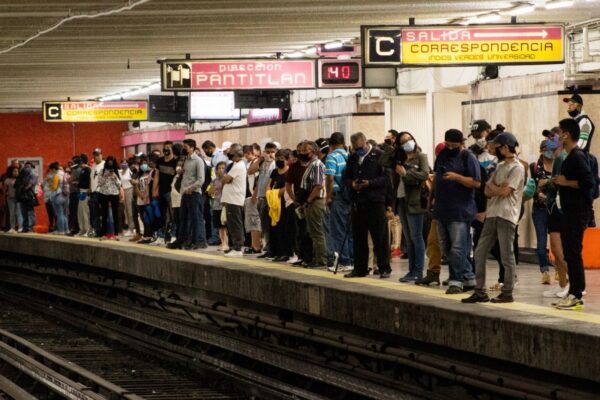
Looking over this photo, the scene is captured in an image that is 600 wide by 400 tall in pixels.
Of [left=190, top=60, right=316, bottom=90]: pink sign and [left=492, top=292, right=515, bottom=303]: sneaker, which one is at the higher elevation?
[left=190, top=60, right=316, bottom=90]: pink sign

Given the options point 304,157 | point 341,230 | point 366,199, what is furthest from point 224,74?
point 366,199

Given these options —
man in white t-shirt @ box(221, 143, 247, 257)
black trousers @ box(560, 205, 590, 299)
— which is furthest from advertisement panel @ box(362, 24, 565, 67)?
black trousers @ box(560, 205, 590, 299)

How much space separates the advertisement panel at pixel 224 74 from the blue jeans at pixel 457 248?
8.63 metres

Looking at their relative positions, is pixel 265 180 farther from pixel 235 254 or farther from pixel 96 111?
pixel 96 111

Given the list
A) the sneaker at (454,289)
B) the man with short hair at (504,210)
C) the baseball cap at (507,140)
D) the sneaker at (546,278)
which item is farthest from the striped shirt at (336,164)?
the baseball cap at (507,140)

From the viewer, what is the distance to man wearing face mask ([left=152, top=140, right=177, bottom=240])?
23.5 meters

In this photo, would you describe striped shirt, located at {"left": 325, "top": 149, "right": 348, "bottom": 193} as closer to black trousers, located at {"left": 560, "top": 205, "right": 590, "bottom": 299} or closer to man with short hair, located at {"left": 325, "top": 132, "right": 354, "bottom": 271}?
man with short hair, located at {"left": 325, "top": 132, "right": 354, "bottom": 271}

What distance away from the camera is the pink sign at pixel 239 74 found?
22.3m

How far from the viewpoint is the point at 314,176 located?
58.3ft

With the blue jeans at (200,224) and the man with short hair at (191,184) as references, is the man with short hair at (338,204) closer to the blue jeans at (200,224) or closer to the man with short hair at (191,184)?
the man with short hair at (191,184)

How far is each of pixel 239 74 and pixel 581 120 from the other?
30.5 ft

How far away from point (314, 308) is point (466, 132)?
273 inches

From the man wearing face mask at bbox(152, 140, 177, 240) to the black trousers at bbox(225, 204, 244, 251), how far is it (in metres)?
2.54

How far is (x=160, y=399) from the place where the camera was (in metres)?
13.9
